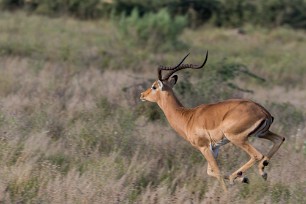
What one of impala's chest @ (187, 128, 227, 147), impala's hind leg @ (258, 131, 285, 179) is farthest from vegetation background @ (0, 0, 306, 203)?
impala's chest @ (187, 128, 227, 147)

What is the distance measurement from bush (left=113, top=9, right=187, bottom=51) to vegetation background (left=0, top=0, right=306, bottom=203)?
0.13 feet

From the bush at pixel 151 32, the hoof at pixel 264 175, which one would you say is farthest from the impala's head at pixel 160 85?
the bush at pixel 151 32

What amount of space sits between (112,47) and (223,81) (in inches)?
326

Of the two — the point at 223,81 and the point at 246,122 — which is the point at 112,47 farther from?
the point at 246,122

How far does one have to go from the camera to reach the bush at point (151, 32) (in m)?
24.2

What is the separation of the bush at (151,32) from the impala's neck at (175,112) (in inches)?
569

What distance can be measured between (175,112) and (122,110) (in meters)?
2.90

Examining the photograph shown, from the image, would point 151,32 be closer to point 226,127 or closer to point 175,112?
point 175,112

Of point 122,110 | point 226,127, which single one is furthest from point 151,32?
point 226,127

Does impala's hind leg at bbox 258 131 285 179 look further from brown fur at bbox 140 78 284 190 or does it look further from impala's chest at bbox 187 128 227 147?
impala's chest at bbox 187 128 227 147

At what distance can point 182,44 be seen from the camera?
24.7 meters

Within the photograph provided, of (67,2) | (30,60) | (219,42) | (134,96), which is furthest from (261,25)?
(134,96)

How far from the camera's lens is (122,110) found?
1225 cm

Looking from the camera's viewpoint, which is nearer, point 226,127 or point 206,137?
point 226,127
